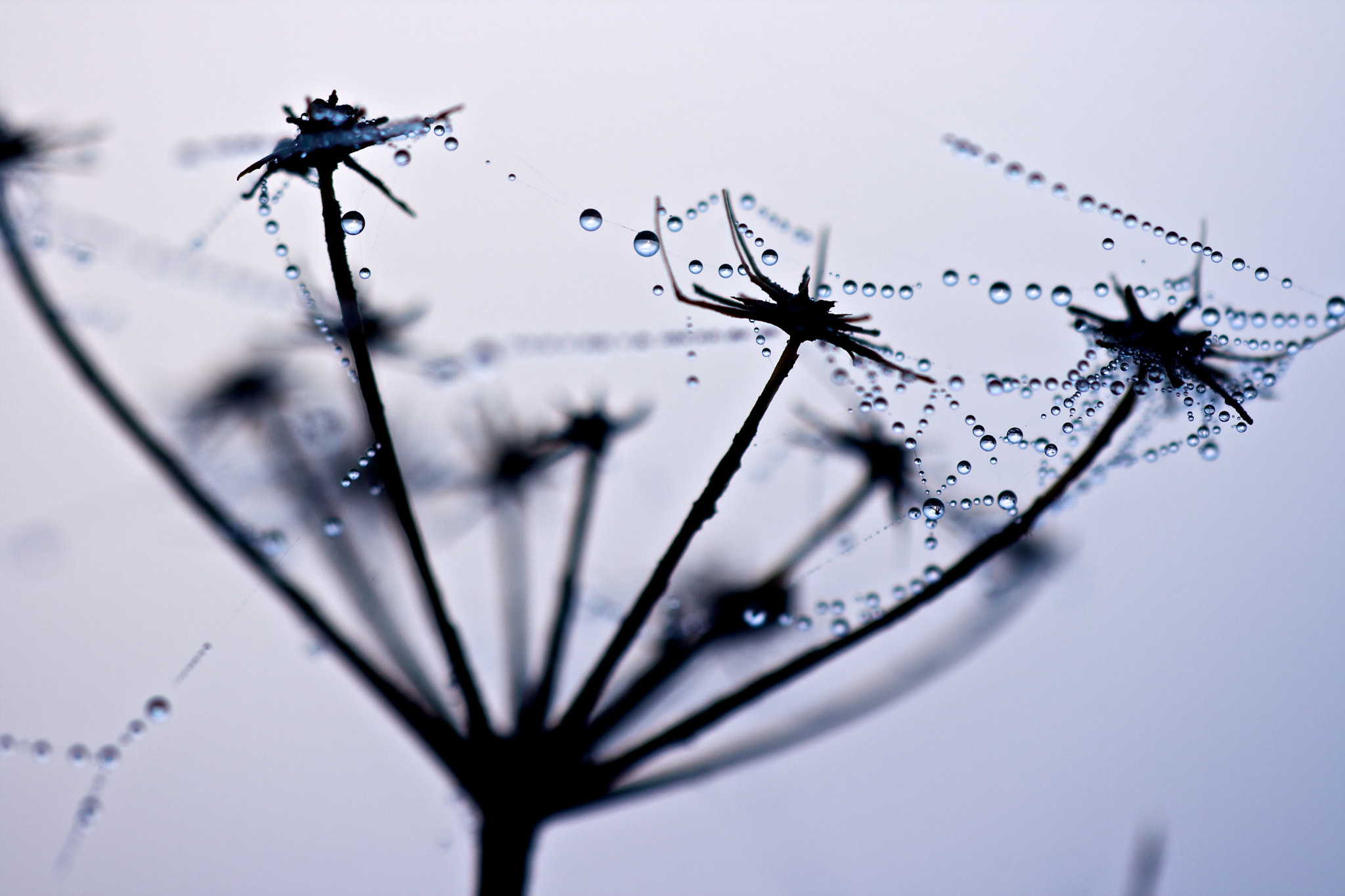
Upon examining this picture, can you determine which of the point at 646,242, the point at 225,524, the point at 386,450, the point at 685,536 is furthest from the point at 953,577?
the point at 225,524

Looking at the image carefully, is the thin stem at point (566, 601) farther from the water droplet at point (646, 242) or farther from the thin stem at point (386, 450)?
the water droplet at point (646, 242)

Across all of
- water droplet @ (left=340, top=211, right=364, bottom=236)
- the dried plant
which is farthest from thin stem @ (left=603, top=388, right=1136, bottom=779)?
water droplet @ (left=340, top=211, right=364, bottom=236)

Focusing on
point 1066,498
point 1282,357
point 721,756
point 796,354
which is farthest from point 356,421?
point 1282,357

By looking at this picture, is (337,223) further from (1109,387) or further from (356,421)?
(356,421)

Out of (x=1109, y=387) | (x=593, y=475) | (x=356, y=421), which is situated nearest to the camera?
(x=1109, y=387)

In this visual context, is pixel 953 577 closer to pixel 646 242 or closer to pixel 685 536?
pixel 685 536

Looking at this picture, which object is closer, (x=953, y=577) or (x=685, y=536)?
(x=685, y=536)
